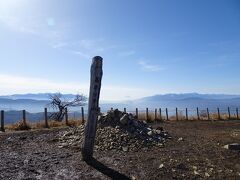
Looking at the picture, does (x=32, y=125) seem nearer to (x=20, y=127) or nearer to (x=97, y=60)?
(x=20, y=127)

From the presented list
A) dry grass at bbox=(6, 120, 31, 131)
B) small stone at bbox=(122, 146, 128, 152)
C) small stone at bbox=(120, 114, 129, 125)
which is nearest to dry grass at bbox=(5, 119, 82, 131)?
dry grass at bbox=(6, 120, 31, 131)

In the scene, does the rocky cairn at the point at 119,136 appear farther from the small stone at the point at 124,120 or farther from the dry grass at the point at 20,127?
the dry grass at the point at 20,127

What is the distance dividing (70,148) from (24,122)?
37.2 ft

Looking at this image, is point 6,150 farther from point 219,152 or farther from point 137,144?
point 219,152

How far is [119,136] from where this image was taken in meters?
14.4

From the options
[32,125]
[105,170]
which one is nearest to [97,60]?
[105,170]

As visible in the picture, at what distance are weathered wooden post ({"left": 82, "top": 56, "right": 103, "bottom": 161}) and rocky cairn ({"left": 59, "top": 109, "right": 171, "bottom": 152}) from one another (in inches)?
69.0

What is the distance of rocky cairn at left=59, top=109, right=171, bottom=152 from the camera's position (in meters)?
13.8

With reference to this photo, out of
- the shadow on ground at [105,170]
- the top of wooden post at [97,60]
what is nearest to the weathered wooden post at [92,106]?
the top of wooden post at [97,60]

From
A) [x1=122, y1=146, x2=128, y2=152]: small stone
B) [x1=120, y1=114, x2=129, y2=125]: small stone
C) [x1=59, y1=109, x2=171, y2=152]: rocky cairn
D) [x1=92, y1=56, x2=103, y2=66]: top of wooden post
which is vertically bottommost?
[x1=122, y1=146, x2=128, y2=152]: small stone

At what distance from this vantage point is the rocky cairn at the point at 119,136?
13805mm

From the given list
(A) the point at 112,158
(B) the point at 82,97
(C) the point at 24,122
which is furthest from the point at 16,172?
(B) the point at 82,97

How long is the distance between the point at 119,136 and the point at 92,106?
3.01 m

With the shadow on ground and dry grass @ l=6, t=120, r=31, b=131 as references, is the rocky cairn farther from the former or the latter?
dry grass @ l=6, t=120, r=31, b=131
